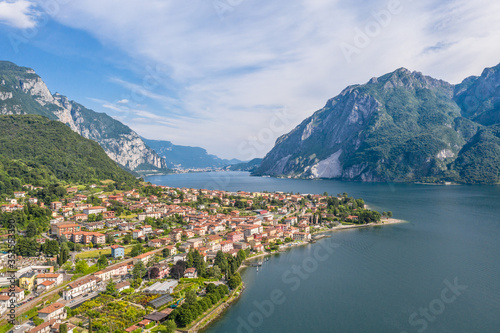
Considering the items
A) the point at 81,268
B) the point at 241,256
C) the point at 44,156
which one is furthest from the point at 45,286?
the point at 44,156

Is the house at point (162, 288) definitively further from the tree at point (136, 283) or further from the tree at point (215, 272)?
the tree at point (215, 272)

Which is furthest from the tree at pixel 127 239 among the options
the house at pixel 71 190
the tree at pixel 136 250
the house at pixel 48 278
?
the house at pixel 71 190

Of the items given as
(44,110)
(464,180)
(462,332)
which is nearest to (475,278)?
(462,332)

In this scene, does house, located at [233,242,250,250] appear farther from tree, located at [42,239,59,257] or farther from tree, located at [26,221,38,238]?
tree, located at [26,221,38,238]

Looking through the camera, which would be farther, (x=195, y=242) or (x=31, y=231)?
(x=195, y=242)

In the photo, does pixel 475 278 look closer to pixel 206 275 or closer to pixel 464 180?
pixel 206 275

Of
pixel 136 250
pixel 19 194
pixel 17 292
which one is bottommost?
pixel 17 292

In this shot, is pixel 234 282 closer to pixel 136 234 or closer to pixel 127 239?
pixel 127 239
